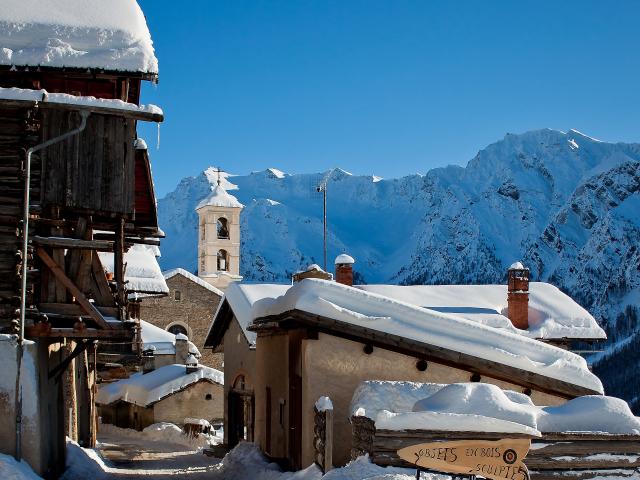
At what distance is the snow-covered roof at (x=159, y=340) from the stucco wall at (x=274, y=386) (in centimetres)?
2153

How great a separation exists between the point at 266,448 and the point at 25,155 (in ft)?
30.4

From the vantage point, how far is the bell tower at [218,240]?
58844 millimetres

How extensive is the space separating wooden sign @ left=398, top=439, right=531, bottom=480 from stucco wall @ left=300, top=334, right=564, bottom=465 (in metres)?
5.76

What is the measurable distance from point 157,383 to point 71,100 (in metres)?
25.6

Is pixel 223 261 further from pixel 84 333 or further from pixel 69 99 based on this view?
pixel 69 99

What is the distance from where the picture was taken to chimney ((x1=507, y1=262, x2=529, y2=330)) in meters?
27.9

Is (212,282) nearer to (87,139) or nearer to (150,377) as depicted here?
(150,377)

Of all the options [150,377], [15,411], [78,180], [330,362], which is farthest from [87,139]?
[150,377]

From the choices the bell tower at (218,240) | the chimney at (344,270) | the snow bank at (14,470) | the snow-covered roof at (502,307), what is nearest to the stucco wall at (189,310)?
the bell tower at (218,240)

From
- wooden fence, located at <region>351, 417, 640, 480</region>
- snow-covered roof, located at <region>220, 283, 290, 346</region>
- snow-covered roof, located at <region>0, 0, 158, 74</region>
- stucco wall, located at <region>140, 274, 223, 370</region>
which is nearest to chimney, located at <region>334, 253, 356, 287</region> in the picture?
snow-covered roof, located at <region>220, 283, 290, 346</region>

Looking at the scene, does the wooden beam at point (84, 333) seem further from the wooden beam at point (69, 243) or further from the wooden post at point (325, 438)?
the wooden post at point (325, 438)

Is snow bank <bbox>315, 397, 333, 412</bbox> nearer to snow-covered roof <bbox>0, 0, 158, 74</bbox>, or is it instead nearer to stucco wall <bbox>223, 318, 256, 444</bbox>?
snow-covered roof <bbox>0, 0, 158, 74</bbox>

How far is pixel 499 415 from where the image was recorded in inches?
496

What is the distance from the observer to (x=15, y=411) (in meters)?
14.3
